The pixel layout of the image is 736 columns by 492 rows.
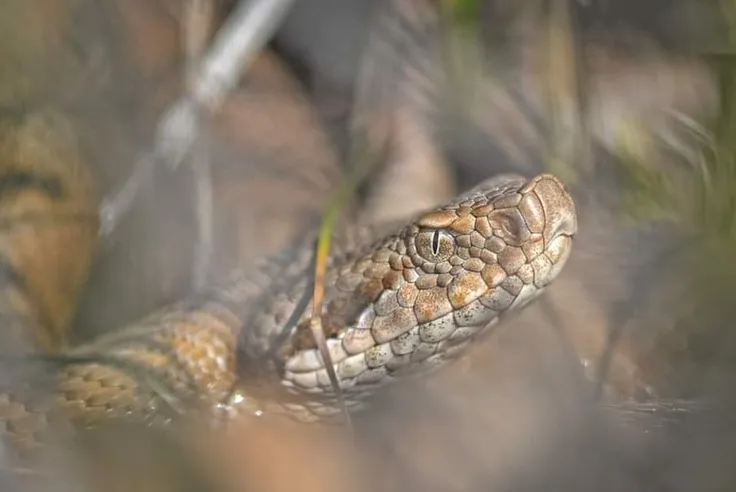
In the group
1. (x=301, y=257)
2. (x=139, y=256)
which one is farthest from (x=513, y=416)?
(x=139, y=256)

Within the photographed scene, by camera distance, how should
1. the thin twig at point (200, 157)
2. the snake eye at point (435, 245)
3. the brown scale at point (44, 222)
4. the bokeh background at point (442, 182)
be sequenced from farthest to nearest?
the thin twig at point (200, 157)
the brown scale at point (44, 222)
the snake eye at point (435, 245)
the bokeh background at point (442, 182)

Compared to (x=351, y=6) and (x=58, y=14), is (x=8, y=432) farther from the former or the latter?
(x=351, y=6)

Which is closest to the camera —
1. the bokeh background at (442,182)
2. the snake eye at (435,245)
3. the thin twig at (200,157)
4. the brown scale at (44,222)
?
the bokeh background at (442,182)

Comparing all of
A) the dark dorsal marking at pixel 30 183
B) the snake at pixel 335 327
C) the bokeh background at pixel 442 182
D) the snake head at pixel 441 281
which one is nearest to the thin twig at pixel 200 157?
the bokeh background at pixel 442 182

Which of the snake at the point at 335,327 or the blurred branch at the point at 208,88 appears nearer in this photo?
the snake at the point at 335,327

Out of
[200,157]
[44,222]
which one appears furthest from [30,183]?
[200,157]

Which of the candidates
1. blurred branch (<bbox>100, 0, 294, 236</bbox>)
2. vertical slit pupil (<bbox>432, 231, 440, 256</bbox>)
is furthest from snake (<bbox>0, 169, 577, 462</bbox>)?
blurred branch (<bbox>100, 0, 294, 236</bbox>)

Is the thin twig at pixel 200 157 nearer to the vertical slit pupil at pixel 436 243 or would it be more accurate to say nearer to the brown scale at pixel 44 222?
the brown scale at pixel 44 222
